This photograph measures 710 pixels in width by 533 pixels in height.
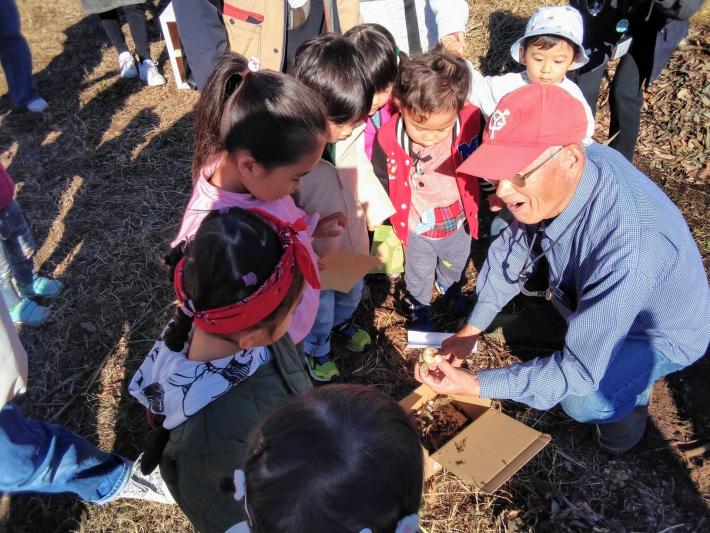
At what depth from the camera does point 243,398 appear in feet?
5.39

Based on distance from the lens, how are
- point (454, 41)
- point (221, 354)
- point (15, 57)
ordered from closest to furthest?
point (221, 354), point (454, 41), point (15, 57)

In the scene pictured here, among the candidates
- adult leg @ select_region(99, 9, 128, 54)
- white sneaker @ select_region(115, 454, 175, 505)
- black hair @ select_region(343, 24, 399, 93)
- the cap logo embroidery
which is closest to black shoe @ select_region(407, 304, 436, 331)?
black hair @ select_region(343, 24, 399, 93)

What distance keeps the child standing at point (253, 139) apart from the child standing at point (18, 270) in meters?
1.74

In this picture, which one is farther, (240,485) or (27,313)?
A: (27,313)

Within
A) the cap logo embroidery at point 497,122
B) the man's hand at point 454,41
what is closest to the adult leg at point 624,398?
the cap logo embroidery at point 497,122

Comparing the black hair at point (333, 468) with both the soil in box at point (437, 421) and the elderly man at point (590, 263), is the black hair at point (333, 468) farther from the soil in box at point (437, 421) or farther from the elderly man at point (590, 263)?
the soil in box at point (437, 421)

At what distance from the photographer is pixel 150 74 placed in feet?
19.1

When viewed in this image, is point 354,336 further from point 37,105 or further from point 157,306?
point 37,105

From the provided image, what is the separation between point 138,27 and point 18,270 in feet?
11.3

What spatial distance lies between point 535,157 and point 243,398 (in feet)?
4.28

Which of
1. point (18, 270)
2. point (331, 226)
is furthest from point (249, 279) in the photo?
point (18, 270)

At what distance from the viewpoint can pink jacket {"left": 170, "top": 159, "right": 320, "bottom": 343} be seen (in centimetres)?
207

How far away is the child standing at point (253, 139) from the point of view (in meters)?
1.99

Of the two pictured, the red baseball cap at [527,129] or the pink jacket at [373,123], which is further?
the pink jacket at [373,123]
